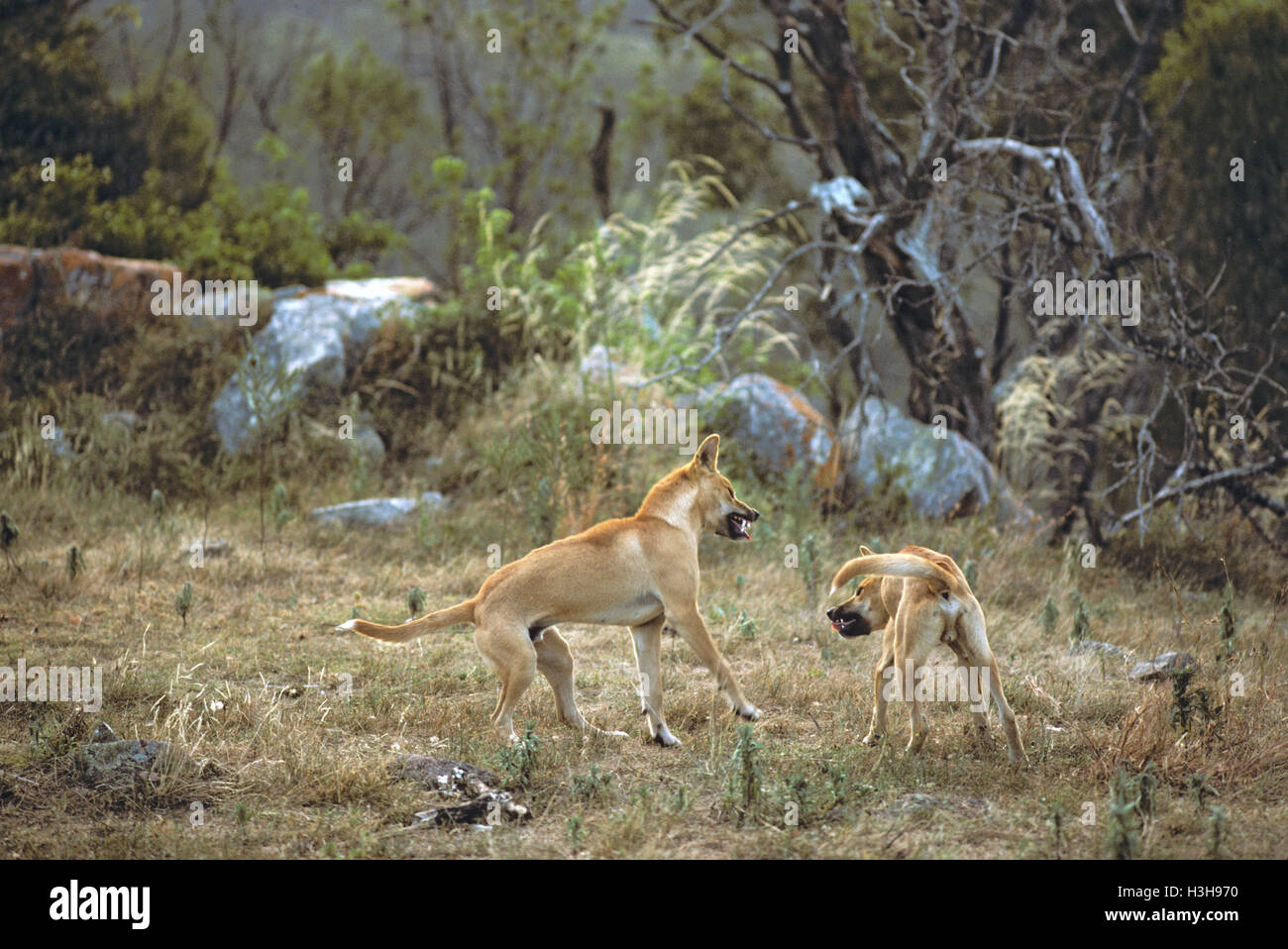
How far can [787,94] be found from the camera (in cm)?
1355

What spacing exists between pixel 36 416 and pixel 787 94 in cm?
871

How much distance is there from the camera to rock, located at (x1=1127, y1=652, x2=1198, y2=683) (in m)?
6.48

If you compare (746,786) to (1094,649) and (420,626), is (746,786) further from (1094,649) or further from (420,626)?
(1094,649)

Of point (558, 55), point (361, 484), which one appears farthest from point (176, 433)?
point (558, 55)

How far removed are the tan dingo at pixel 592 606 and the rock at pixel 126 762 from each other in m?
0.91

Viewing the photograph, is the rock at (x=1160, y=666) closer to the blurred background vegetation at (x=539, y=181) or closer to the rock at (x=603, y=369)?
the blurred background vegetation at (x=539, y=181)

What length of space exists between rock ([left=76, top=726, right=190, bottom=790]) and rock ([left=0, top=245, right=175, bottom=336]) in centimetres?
825

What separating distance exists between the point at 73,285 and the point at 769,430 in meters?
7.34

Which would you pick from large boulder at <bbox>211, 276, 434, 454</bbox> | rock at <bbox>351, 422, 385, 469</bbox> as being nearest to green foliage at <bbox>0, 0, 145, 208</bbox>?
large boulder at <bbox>211, 276, 434, 454</bbox>

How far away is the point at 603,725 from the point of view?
5812 millimetres

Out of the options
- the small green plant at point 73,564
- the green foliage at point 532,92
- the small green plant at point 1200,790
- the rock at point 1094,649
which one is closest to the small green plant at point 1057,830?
the small green plant at point 1200,790

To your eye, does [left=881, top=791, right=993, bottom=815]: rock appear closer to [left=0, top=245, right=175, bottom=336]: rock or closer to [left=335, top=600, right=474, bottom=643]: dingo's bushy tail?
[left=335, top=600, right=474, bottom=643]: dingo's bushy tail
